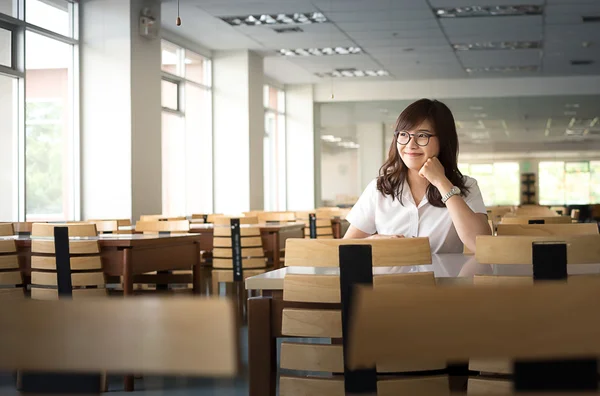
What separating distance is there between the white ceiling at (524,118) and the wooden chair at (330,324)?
49.7 feet

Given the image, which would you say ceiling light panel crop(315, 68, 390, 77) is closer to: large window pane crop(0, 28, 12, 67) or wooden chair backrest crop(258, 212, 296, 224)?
wooden chair backrest crop(258, 212, 296, 224)

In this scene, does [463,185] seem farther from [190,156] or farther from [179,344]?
[190,156]

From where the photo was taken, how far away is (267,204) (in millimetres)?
17609

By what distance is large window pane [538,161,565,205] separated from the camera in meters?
17.2

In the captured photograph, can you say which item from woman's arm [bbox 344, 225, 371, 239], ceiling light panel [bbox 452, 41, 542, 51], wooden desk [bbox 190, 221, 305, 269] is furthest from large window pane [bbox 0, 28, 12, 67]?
ceiling light panel [bbox 452, 41, 542, 51]

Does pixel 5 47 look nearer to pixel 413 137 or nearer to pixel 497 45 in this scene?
pixel 413 137

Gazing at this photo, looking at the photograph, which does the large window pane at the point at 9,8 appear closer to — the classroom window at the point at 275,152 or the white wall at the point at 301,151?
the classroom window at the point at 275,152

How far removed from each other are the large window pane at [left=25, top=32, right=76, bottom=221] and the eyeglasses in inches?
273

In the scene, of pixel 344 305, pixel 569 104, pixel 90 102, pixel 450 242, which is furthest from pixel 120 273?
pixel 569 104

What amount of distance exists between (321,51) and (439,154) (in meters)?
11.2

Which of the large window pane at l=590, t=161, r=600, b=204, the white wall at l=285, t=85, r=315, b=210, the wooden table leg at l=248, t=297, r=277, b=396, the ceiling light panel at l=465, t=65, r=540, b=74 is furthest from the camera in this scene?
the white wall at l=285, t=85, r=315, b=210

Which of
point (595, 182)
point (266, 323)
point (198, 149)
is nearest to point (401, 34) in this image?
point (198, 149)

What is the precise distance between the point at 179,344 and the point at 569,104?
56.6 feet

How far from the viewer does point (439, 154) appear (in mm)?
3172
